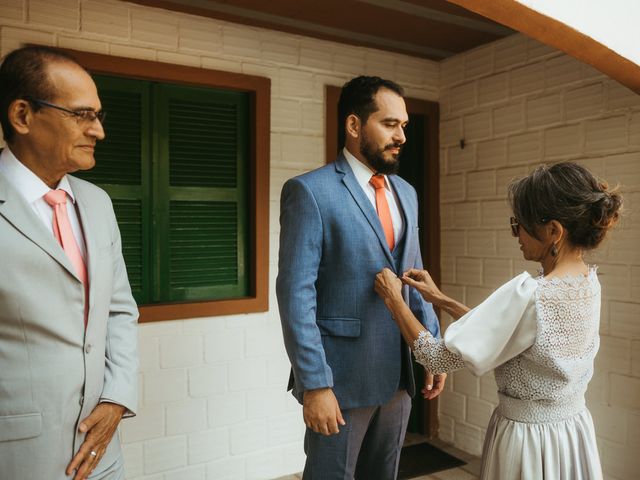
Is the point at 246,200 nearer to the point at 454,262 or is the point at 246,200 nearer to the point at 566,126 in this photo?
the point at 454,262

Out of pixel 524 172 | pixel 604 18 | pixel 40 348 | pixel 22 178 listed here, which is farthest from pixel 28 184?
pixel 524 172

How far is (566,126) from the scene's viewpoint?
320cm

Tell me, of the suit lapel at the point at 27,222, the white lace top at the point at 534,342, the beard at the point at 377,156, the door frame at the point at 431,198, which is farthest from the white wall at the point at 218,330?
the white lace top at the point at 534,342

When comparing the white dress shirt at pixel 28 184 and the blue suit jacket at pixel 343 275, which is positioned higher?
the white dress shirt at pixel 28 184

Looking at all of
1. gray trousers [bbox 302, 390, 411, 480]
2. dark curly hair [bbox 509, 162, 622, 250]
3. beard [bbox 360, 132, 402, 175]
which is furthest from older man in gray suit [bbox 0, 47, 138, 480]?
dark curly hair [bbox 509, 162, 622, 250]

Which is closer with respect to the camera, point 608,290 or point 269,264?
point 608,290

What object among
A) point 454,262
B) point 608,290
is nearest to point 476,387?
point 454,262

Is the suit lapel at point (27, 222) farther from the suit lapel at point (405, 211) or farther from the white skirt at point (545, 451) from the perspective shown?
the white skirt at point (545, 451)

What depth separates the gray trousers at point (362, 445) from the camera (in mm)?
1854

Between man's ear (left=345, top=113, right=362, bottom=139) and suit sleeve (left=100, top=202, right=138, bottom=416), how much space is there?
0.89 metres

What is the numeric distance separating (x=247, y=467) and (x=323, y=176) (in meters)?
2.18

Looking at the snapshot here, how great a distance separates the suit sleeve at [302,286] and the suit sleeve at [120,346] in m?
0.47

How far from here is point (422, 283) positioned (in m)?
1.92

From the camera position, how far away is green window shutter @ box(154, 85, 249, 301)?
3.12 m
